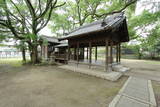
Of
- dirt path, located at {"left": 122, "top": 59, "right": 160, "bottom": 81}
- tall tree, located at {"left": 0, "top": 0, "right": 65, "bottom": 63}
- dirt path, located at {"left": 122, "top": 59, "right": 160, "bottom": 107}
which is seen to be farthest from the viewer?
tall tree, located at {"left": 0, "top": 0, "right": 65, "bottom": 63}

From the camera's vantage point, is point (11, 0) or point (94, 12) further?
point (94, 12)

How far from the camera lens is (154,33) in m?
12.2

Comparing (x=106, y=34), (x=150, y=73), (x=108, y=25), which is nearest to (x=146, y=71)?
(x=150, y=73)

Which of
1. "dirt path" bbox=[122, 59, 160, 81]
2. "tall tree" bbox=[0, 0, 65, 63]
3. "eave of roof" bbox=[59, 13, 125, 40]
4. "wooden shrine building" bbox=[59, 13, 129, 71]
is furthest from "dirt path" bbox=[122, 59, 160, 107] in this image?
"tall tree" bbox=[0, 0, 65, 63]

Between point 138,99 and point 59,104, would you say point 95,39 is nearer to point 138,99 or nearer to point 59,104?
point 138,99

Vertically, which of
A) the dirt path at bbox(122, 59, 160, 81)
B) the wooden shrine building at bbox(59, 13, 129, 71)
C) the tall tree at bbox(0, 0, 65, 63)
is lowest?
the dirt path at bbox(122, 59, 160, 81)

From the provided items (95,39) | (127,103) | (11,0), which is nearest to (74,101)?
(127,103)

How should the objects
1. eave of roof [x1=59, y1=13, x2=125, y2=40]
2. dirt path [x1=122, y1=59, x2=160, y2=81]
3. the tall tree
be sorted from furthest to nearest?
the tall tree < dirt path [x1=122, y1=59, x2=160, y2=81] < eave of roof [x1=59, y1=13, x2=125, y2=40]

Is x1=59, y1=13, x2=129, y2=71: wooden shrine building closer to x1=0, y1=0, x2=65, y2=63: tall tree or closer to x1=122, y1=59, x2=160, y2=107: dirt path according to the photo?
x1=122, y1=59, x2=160, y2=107: dirt path

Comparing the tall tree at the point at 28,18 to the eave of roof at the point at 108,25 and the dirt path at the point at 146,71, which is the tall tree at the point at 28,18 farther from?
the dirt path at the point at 146,71

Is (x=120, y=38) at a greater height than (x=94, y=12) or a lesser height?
lesser

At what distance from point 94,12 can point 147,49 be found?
56.3 feet

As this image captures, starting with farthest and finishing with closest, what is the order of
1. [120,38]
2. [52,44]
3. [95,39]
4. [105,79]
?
1. [52,44]
2. [120,38]
3. [95,39]
4. [105,79]

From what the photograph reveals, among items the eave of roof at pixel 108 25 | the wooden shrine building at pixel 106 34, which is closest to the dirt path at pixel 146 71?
the wooden shrine building at pixel 106 34
